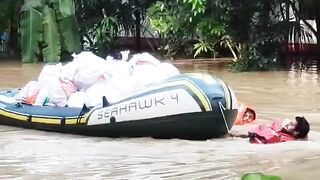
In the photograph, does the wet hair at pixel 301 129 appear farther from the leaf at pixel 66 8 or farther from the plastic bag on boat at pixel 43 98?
the leaf at pixel 66 8

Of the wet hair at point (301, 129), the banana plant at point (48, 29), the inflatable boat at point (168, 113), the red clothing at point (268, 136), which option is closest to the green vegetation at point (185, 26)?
the banana plant at point (48, 29)

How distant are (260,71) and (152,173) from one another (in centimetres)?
955

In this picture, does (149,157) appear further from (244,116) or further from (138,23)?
(138,23)

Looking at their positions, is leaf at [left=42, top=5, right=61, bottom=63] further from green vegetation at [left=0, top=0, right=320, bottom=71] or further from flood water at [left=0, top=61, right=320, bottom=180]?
flood water at [left=0, top=61, right=320, bottom=180]

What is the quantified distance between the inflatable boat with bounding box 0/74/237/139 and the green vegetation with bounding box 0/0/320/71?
23.3 feet

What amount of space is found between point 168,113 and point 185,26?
30.0 feet

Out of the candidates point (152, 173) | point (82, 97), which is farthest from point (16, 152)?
point (152, 173)

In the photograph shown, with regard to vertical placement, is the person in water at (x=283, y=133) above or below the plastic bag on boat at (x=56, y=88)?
below

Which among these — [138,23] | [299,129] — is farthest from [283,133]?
[138,23]

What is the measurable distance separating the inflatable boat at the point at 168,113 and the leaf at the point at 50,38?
327 inches

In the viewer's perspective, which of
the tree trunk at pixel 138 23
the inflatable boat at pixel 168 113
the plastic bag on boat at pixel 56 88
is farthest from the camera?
the tree trunk at pixel 138 23

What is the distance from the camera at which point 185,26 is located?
639 inches

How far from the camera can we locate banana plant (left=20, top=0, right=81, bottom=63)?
16.0 metres

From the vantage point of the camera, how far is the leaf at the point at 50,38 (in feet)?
52.5
